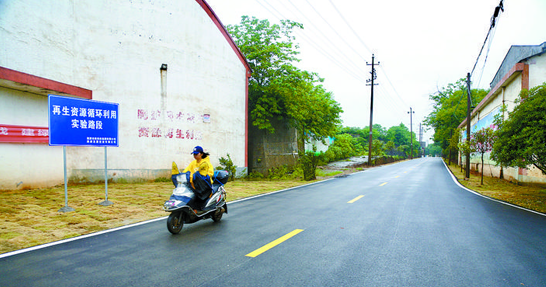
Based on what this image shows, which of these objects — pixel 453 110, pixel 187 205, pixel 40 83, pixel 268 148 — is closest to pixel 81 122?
pixel 40 83

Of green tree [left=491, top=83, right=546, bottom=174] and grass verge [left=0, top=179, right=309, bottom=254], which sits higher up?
green tree [left=491, top=83, right=546, bottom=174]

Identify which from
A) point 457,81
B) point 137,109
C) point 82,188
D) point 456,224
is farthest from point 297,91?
point 457,81

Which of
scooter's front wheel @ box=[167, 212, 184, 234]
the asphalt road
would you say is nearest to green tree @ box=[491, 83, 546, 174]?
the asphalt road

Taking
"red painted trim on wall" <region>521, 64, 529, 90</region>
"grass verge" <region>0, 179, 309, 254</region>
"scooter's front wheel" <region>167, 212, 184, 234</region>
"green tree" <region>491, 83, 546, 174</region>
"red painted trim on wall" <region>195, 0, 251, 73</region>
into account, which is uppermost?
"red painted trim on wall" <region>195, 0, 251, 73</region>

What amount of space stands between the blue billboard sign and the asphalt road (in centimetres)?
344

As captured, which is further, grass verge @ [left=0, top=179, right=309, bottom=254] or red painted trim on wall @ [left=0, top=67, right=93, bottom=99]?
red painted trim on wall @ [left=0, top=67, right=93, bottom=99]

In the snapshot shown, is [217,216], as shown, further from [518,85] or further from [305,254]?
[518,85]

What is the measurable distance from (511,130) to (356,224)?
7.68 meters

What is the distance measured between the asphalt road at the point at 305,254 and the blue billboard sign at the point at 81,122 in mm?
3437

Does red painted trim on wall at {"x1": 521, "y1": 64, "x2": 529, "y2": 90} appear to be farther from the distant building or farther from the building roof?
the building roof

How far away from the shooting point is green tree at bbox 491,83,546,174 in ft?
31.0

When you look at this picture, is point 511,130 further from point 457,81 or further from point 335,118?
point 457,81

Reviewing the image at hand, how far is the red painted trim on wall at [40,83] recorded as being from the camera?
902 centimetres

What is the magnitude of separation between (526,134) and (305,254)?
9.24 meters
